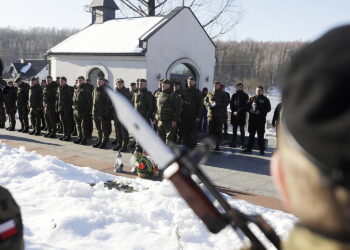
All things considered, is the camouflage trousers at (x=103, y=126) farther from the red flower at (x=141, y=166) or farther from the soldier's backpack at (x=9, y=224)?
the soldier's backpack at (x=9, y=224)

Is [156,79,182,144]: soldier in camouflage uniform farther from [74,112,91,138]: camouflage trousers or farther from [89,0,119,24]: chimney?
[89,0,119,24]: chimney

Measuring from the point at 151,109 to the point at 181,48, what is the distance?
579 cm

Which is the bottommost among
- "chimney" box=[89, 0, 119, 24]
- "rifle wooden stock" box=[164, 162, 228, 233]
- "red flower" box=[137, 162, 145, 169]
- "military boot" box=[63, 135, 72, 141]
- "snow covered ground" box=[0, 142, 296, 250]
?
"military boot" box=[63, 135, 72, 141]

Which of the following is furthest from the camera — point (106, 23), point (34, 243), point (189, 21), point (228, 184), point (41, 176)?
point (106, 23)

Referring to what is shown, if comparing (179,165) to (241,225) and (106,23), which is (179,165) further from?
(106,23)

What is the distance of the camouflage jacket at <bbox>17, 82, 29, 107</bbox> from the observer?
12502 mm

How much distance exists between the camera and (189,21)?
582 inches

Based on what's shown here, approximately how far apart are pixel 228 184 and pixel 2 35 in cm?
13422

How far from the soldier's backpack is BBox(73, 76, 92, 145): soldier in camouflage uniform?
29.5 ft

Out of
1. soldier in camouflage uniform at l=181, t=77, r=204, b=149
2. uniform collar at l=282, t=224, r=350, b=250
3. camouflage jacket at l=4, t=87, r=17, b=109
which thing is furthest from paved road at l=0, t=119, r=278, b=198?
uniform collar at l=282, t=224, r=350, b=250

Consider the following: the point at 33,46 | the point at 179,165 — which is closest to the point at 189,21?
the point at 179,165

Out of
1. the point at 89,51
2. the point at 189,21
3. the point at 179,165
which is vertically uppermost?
the point at 189,21

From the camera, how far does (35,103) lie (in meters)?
12.0

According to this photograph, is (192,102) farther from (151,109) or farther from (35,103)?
(35,103)
